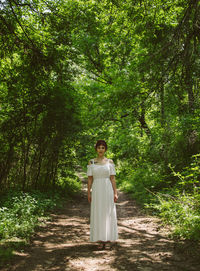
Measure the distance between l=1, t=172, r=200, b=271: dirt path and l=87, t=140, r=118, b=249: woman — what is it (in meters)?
0.30

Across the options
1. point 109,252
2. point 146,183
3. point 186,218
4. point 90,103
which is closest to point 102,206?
point 109,252

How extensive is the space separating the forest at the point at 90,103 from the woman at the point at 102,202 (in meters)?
1.59

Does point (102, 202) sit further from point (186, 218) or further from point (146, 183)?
point (146, 183)

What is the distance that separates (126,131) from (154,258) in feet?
33.3

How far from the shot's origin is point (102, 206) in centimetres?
483

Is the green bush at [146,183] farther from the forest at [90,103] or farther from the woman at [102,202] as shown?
the woman at [102,202]

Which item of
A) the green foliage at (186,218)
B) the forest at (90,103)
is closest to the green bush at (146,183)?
the forest at (90,103)

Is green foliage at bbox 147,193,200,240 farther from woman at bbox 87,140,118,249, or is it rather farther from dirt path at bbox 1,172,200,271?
woman at bbox 87,140,118,249

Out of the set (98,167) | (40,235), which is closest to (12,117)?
(40,235)

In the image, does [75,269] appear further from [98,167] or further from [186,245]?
[186,245]

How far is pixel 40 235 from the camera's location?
19.0 ft

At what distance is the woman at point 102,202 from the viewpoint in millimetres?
4746

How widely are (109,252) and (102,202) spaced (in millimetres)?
925

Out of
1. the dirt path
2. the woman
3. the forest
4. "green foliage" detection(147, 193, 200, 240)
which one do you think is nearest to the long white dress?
the woman
